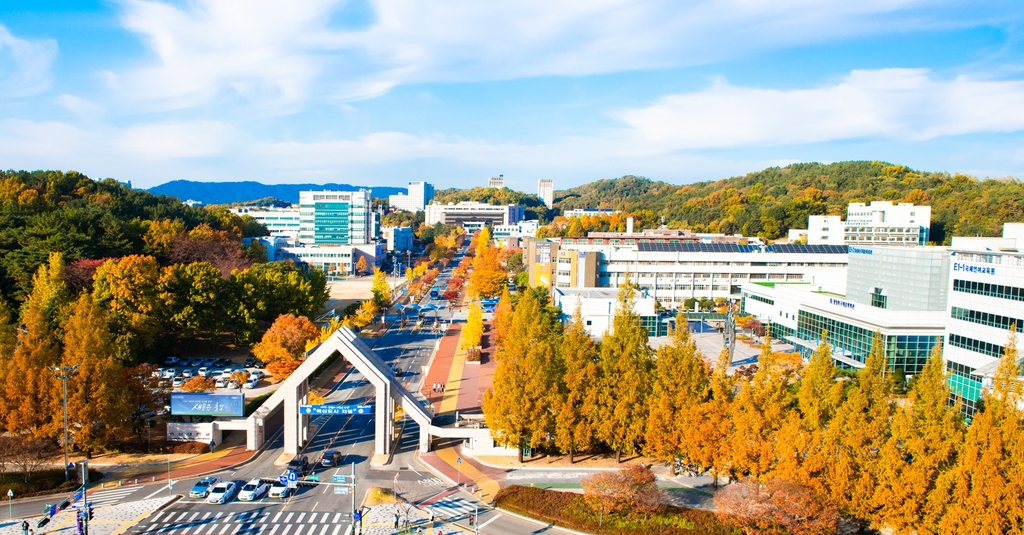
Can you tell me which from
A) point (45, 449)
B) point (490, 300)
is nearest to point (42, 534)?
point (45, 449)

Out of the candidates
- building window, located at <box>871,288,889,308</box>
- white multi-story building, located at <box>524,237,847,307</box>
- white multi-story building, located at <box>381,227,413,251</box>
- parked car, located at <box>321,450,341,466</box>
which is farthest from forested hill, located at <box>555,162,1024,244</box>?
parked car, located at <box>321,450,341,466</box>

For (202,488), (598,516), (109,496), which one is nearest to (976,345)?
(598,516)

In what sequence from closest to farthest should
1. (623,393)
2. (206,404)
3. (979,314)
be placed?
(623,393) < (206,404) < (979,314)

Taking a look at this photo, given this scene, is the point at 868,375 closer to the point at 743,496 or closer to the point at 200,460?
the point at 743,496

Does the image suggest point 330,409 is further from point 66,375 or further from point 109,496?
point 66,375

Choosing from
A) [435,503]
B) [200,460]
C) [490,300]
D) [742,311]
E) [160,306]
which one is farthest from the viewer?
[490,300]

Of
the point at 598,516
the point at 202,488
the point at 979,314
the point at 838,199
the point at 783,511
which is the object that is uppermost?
the point at 838,199

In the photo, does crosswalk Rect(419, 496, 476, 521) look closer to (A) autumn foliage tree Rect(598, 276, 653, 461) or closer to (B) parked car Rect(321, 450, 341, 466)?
(B) parked car Rect(321, 450, 341, 466)
